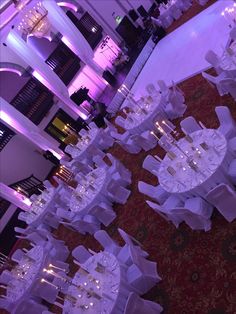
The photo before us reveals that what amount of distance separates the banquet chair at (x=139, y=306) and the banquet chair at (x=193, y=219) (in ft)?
4.15

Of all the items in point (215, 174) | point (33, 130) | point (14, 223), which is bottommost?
point (14, 223)

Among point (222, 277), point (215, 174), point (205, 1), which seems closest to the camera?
point (222, 277)

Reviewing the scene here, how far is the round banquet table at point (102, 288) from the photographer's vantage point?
4.64 m

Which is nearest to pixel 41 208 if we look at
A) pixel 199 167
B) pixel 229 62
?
pixel 199 167

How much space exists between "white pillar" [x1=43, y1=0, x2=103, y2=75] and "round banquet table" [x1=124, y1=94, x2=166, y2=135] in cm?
554

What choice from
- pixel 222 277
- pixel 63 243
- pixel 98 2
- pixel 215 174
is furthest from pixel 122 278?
pixel 98 2

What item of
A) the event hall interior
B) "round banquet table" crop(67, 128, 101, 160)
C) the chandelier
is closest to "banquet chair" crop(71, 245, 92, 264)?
the event hall interior

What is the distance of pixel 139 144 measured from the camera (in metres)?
8.11

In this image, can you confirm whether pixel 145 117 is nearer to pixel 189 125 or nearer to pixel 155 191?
pixel 189 125

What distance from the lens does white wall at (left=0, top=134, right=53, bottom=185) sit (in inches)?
495

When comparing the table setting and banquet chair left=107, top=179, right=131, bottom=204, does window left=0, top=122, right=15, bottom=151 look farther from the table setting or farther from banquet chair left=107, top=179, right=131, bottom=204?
banquet chair left=107, top=179, right=131, bottom=204

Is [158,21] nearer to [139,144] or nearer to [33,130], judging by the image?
[33,130]

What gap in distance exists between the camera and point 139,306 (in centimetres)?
442

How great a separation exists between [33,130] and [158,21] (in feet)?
21.1
